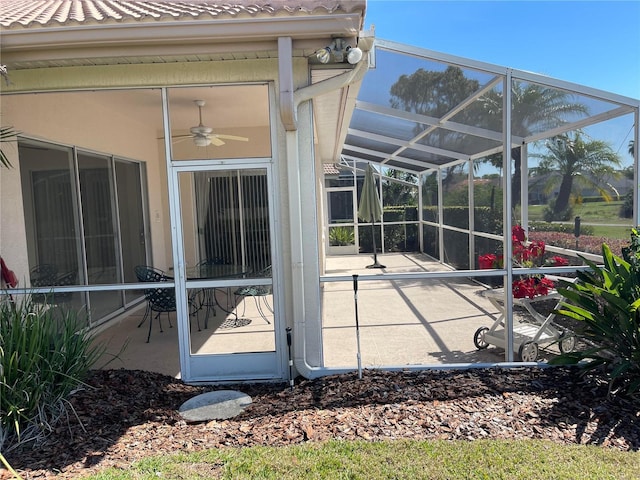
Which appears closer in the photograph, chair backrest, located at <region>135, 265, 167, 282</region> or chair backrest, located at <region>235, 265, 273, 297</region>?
chair backrest, located at <region>235, 265, 273, 297</region>

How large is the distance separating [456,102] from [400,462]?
435 cm

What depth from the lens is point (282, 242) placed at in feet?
14.6

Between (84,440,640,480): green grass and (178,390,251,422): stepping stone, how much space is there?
0.61m

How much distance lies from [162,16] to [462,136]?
5.17 meters

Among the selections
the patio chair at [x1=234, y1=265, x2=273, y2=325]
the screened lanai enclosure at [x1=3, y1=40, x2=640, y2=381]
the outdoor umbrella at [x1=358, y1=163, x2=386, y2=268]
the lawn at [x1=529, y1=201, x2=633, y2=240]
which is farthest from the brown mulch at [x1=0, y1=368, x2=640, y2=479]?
the outdoor umbrella at [x1=358, y1=163, x2=386, y2=268]

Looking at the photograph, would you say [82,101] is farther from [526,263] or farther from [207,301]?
[526,263]

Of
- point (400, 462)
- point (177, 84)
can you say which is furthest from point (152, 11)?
point (400, 462)

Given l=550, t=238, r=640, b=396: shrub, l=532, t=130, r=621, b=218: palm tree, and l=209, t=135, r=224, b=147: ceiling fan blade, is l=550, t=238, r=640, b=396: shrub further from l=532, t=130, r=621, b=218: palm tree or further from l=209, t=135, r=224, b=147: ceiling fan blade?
l=209, t=135, r=224, b=147: ceiling fan blade

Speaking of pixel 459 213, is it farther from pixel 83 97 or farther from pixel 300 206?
pixel 83 97

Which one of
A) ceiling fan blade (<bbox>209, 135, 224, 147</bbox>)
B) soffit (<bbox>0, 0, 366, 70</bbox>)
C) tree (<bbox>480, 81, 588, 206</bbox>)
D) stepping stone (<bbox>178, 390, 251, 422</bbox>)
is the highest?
soffit (<bbox>0, 0, 366, 70</bbox>)

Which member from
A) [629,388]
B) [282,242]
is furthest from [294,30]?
[629,388]

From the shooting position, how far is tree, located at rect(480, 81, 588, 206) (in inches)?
192

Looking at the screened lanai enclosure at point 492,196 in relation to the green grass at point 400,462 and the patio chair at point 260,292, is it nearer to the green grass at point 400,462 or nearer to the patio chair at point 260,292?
the patio chair at point 260,292

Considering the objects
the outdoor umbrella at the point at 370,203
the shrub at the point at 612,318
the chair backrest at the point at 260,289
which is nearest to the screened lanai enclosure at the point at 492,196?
the shrub at the point at 612,318
